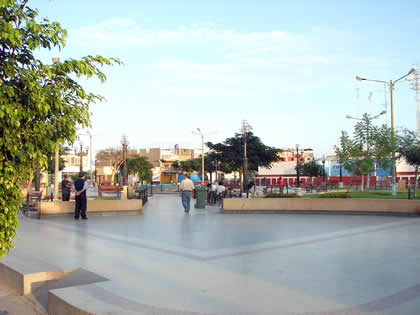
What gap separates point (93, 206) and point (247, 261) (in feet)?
31.9

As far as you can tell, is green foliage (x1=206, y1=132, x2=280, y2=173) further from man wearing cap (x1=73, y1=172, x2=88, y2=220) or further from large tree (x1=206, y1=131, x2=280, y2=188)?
man wearing cap (x1=73, y1=172, x2=88, y2=220)

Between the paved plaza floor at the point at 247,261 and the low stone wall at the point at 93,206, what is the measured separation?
5.24ft

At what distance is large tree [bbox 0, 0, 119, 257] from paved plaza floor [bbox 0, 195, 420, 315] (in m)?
1.84

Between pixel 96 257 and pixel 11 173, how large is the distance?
3.70 m

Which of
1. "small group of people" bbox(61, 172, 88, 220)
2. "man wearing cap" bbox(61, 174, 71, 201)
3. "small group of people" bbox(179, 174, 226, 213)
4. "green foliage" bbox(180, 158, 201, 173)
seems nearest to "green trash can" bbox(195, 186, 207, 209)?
"small group of people" bbox(179, 174, 226, 213)

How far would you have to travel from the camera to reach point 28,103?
4250mm

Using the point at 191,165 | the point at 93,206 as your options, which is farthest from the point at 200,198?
the point at 191,165

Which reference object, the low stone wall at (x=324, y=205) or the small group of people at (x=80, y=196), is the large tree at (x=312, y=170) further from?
the small group of people at (x=80, y=196)

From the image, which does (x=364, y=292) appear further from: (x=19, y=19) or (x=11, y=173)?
(x=19, y=19)

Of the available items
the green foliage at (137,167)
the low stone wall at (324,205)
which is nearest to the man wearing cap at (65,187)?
the low stone wall at (324,205)

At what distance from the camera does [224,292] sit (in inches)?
206

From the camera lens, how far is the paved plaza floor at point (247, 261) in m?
→ 4.85

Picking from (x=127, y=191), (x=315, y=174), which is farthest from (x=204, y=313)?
(x=315, y=174)

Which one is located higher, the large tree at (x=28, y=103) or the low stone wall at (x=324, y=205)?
the large tree at (x=28, y=103)
